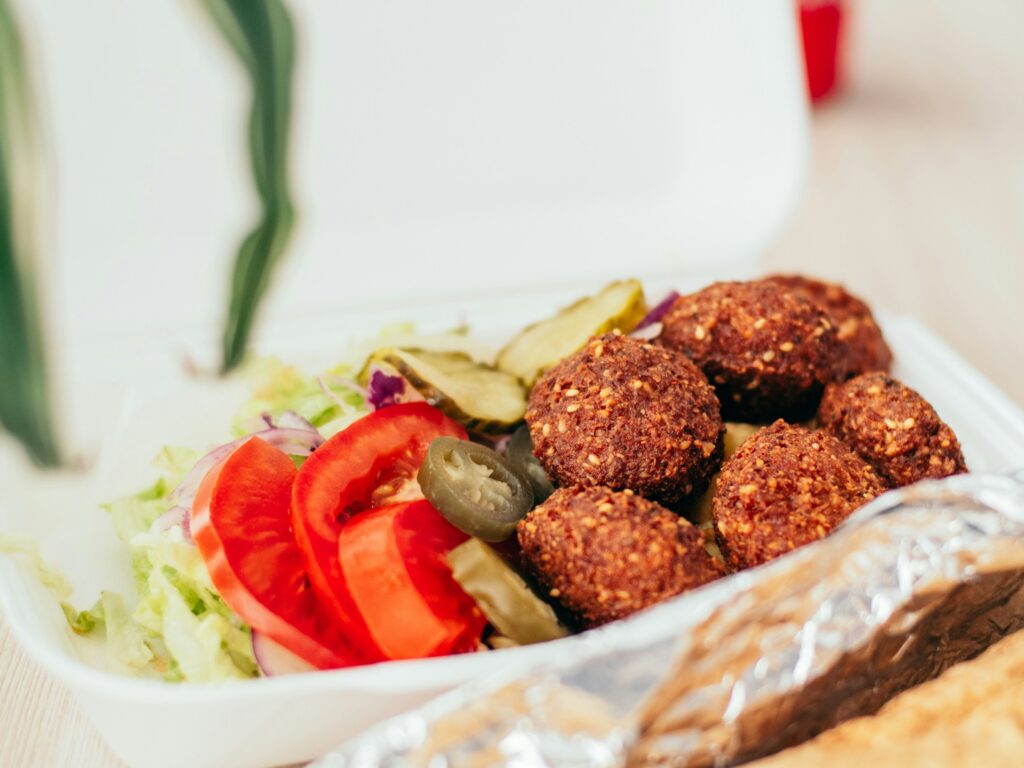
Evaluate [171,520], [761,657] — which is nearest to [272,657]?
[171,520]

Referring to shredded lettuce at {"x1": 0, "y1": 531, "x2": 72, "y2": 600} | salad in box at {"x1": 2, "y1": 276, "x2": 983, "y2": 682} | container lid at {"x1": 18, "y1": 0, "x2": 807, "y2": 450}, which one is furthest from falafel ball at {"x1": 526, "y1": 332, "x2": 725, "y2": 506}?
container lid at {"x1": 18, "y1": 0, "x2": 807, "y2": 450}

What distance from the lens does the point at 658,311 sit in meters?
2.32

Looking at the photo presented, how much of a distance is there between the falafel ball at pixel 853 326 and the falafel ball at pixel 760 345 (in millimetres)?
142

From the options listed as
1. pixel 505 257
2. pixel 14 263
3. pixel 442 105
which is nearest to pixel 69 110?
pixel 14 263

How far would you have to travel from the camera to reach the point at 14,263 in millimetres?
2543

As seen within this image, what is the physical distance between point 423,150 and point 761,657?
1846 millimetres

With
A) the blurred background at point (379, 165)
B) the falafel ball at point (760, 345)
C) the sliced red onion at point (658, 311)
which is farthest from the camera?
the blurred background at point (379, 165)

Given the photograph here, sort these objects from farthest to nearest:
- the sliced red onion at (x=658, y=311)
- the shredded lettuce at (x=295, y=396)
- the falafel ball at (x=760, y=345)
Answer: the sliced red onion at (x=658, y=311)
the shredded lettuce at (x=295, y=396)
the falafel ball at (x=760, y=345)

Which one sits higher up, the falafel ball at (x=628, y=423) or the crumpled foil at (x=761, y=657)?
the falafel ball at (x=628, y=423)

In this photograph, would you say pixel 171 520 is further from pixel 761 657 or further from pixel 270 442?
pixel 761 657

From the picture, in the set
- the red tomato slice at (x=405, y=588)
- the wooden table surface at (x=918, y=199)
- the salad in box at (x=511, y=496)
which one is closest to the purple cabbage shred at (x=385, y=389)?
the salad in box at (x=511, y=496)

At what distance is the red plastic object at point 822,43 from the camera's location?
160 inches

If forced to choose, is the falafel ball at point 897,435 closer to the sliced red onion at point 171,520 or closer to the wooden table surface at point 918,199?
the wooden table surface at point 918,199

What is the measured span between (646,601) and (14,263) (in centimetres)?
189
